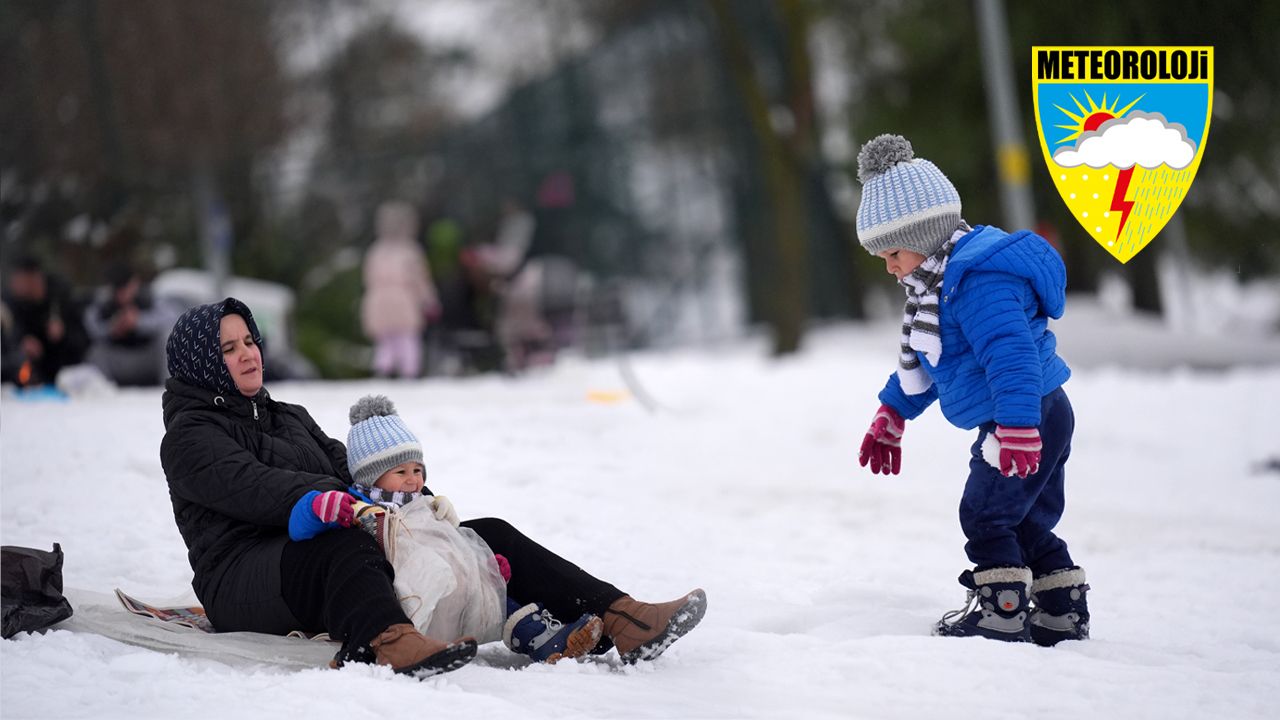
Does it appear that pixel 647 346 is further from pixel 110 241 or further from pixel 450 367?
pixel 110 241

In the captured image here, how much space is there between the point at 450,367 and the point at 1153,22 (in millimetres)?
7064

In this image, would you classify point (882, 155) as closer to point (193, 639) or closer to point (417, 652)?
point (417, 652)

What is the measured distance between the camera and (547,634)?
318cm

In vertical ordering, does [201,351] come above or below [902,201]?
below

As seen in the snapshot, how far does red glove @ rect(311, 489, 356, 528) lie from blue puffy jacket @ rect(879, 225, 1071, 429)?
147 centimetres

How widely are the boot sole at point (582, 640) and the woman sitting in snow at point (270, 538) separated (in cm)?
4

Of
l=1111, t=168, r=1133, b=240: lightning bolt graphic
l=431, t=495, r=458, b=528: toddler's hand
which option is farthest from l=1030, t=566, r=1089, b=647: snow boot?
l=431, t=495, r=458, b=528: toddler's hand

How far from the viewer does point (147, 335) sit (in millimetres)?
7742

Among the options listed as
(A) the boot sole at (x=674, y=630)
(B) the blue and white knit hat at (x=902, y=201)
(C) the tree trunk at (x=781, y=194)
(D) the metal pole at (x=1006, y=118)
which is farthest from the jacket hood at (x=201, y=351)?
(C) the tree trunk at (x=781, y=194)

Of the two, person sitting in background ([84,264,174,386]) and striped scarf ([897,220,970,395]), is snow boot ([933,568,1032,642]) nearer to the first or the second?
striped scarf ([897,220,970,395])

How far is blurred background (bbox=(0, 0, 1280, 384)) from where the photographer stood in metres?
6.55

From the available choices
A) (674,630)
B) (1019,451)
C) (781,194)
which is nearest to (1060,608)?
(1019,451)

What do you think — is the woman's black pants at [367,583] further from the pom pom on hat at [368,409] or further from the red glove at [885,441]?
the red glove at [885,441]

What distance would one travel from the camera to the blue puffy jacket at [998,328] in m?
3.17
